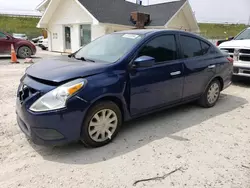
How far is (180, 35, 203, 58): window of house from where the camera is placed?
14.4ft

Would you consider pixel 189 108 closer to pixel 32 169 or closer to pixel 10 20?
pixel 32 169

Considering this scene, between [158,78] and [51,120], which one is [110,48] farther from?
[51,120]

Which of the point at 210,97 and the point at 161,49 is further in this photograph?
the point at 210,97

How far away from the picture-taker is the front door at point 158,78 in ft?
11.8

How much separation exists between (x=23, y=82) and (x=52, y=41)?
60.8 feet

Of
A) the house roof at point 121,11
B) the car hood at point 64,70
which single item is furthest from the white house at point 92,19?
the car hood at point 64,70

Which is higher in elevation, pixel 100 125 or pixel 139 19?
pixel 139 19

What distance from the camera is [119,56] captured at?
3562 millimetres

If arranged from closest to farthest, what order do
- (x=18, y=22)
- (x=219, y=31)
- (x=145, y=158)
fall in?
(x=145, y=158) < (x=219, y=31) < (x=18, y=22)

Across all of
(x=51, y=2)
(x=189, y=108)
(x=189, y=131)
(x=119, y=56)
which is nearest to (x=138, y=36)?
(x=119, y=56)

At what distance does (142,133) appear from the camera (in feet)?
12.5

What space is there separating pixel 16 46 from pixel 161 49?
1118cm

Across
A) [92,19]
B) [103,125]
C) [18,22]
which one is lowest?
[103,125]

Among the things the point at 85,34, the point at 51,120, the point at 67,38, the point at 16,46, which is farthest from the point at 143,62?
Answer: the point at 67,38
